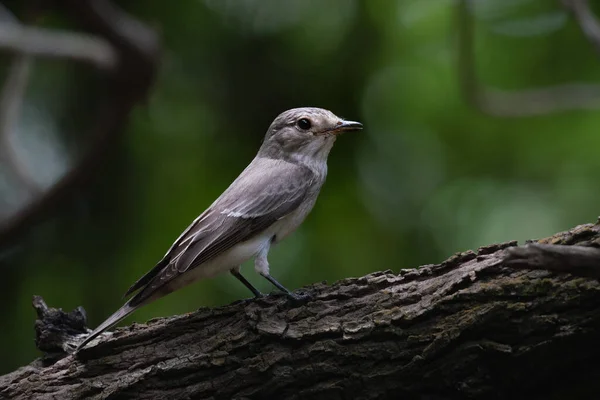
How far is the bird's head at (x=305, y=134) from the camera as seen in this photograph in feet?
17.4

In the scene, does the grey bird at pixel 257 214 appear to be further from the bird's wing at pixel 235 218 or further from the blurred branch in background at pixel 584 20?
the blurred branch in background at pixel 584 20

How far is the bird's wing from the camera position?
4465 mm

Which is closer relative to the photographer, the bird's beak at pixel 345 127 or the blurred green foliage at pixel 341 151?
the bird's beak at pixel 345 127

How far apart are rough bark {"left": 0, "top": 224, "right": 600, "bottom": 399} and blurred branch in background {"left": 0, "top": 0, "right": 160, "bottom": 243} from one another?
232 centimetres

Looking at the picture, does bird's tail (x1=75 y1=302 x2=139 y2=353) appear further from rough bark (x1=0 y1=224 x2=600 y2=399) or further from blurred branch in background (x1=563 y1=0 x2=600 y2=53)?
blurred branch in background (x1=563 y1=0 x2=600 y2=53)

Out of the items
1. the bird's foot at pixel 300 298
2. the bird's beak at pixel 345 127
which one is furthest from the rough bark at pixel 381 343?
the bird's beak at pixel 345 127

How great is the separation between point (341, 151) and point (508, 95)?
1548 mm

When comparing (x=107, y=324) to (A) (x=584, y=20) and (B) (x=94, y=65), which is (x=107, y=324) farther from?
(A) (x=584, y=20)

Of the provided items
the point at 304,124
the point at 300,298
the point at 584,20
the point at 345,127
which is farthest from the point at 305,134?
the point at 584,20

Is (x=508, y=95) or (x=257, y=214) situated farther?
(x=508, y=95)

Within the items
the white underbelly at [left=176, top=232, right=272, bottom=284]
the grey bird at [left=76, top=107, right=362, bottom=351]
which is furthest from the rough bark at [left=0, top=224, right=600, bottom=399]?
the white underbelly at [left=176, top=232, right=272, bottom=284]

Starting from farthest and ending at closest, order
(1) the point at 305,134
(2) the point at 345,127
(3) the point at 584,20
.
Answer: (3) the point at 584,20 → (1) the point at 305,134 → (2) the point at 345,127

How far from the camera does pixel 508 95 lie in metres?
6.69

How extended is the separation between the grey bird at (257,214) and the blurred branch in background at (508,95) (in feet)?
5.74
